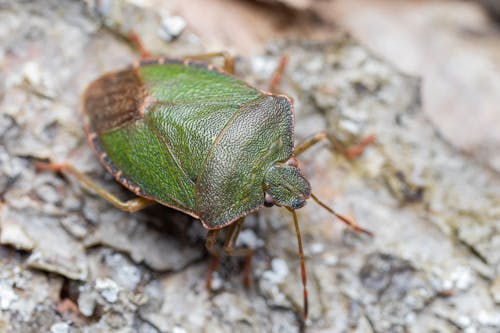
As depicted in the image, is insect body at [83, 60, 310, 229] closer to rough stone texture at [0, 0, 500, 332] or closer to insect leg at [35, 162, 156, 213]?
insect leg at [35, 162, 156, 213]

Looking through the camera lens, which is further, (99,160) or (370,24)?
(370,24)

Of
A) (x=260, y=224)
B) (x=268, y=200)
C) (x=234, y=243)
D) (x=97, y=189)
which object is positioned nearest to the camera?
(x=268, y=200)

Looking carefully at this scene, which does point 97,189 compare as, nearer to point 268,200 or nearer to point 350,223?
point 268,200

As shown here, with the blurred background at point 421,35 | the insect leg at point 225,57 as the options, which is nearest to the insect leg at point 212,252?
the insect leg at point 225,57

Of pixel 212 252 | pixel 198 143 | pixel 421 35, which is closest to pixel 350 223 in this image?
pixel 212 252

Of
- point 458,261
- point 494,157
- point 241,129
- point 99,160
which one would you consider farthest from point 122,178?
point 494,157

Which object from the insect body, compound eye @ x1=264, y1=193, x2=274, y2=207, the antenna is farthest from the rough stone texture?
compound eye @ x1=264, y1=193, x2=274, y2=207

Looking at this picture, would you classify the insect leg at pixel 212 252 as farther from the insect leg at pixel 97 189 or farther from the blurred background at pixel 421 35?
the blurred background at pixel 421 35

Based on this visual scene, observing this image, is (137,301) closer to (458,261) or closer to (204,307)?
(204,307)
